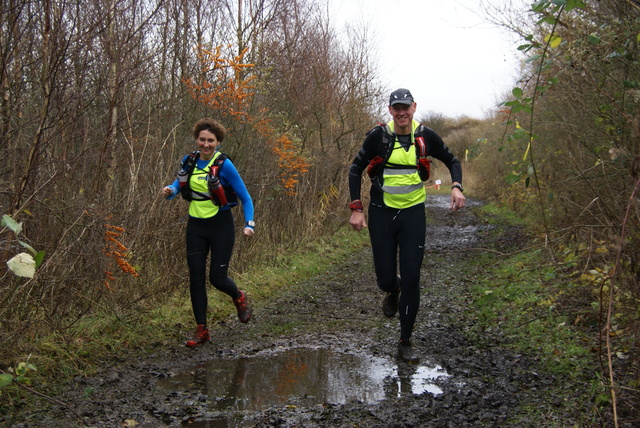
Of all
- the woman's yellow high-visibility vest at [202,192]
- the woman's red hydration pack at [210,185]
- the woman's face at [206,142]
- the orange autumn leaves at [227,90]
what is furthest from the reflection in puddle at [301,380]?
the orange autumn leaves at [227,90]

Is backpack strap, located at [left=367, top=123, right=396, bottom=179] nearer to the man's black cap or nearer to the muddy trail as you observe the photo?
the man's black cap

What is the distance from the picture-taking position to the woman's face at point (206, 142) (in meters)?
5.57

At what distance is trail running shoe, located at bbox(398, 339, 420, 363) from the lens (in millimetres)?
5051

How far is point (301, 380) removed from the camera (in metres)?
4.58

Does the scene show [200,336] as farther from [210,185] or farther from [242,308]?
[210,185]

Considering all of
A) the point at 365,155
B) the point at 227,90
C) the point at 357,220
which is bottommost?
the point at 357,220

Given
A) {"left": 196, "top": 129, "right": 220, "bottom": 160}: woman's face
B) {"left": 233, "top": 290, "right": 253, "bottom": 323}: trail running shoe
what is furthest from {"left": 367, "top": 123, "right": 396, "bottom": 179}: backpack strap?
{"left": 233, "top": 290, "right": 253, "bottom": 323}: trail running shoe

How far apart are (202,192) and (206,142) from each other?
0.45 meters

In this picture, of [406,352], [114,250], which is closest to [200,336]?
[114,250]

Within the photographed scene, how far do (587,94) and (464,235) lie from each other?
8904 millimetres

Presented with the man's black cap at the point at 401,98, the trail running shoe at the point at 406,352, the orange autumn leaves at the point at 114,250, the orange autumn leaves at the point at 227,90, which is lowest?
the trail running shoe at the point at 406,352

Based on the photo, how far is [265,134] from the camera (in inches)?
378

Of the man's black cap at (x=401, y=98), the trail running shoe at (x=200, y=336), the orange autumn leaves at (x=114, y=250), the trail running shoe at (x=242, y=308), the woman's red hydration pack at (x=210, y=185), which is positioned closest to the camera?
the man's black cap at (x=401, y=98)

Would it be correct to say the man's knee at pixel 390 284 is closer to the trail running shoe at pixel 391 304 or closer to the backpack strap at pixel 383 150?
the trail running shoe at pixel 391 304
